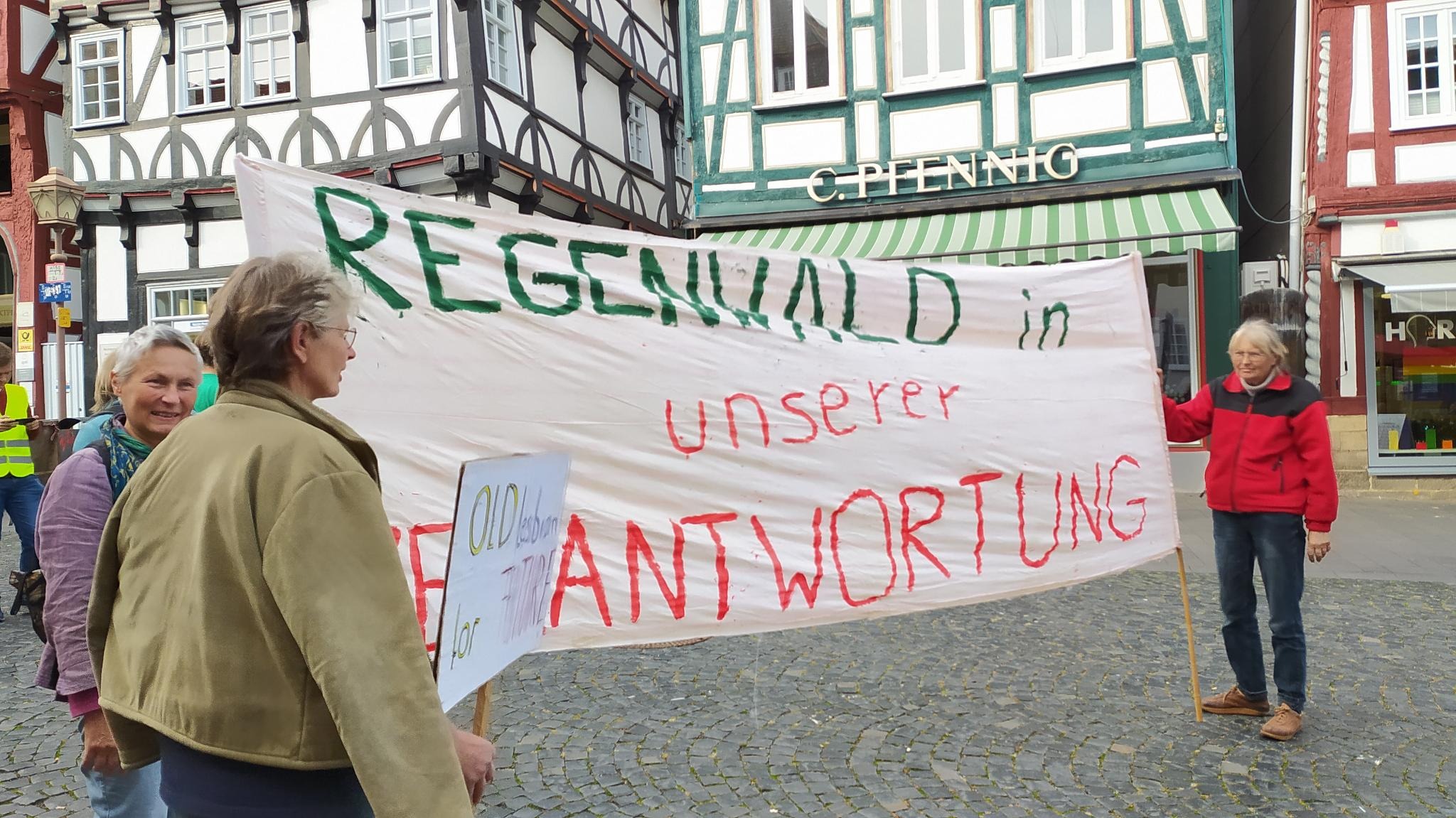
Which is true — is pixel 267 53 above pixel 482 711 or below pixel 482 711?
above

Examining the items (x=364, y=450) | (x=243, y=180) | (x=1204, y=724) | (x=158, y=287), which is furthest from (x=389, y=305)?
(x=158, y=287)

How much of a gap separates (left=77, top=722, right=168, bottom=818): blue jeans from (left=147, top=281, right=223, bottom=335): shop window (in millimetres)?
15642

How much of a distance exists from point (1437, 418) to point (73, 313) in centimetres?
1970

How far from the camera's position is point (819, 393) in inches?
140

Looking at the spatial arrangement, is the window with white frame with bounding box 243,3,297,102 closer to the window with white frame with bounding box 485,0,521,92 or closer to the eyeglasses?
the window with white frame with bounding box 485,0,521,92

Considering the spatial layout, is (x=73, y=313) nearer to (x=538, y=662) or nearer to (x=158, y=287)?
(x=158, y=287)

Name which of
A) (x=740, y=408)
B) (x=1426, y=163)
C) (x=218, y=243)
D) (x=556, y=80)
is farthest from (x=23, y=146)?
(x=1426, y=163)

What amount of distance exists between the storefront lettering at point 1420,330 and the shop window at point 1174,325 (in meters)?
2.25

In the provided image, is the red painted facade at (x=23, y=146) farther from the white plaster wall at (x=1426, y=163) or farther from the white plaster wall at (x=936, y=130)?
the white plaster wall at (x=1426, y=163)

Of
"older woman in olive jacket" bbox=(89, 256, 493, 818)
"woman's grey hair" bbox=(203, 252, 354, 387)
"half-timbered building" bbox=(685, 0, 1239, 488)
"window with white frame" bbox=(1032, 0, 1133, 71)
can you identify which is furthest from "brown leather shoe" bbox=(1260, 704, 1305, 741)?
"window with white frame" bbox=(1032, 0, 1133, 71)

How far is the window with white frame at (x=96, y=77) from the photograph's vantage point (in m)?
16.6

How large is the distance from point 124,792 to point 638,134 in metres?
19.0

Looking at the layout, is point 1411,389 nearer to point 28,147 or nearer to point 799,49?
point 799,49

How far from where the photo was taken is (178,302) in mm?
16516
